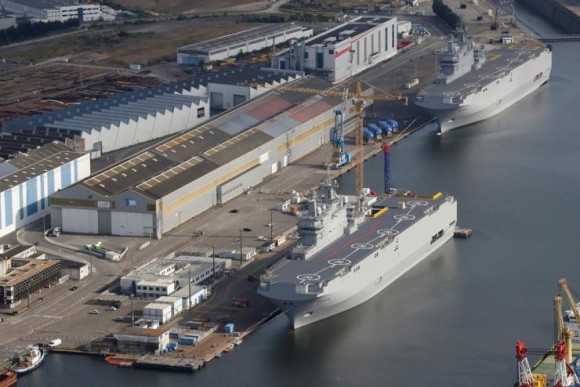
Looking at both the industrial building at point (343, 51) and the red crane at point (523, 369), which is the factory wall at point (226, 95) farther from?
the red crane at point (523, 369)

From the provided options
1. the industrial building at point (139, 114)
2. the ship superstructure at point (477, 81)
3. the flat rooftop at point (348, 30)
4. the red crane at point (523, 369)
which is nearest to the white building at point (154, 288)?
the red crane at point (523, 369)

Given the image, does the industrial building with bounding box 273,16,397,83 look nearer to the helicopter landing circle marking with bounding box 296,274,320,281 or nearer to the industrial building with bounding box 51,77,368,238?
the industrial building with bounding box 51,77,368,238

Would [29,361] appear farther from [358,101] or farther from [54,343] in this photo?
[358,101]

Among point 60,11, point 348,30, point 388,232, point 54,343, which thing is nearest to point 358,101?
point 388,232

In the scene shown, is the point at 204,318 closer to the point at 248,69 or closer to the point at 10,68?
the point at 248,69

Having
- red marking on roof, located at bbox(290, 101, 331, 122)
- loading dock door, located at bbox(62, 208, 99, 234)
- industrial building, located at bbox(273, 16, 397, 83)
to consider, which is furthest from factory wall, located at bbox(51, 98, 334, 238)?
industrial building, located at bbox(273, 16, 397, 83)

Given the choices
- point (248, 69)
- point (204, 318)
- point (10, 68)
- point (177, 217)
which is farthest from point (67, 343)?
point (10, 68)
